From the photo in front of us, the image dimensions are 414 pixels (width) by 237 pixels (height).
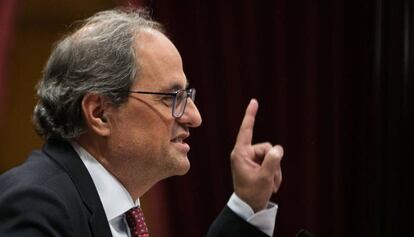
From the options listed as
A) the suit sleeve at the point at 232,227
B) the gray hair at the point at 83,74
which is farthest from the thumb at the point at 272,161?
the gray hair at the point at 83,74

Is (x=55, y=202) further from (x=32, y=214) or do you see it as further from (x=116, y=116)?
(x=116, y=116)

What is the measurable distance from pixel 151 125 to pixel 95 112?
0.14 metres

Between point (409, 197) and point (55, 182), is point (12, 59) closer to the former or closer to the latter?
point (55, 182)

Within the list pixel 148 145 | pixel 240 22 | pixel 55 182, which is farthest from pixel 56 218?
pixel 240 22

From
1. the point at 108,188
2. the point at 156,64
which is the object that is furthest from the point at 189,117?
the point at 108,188

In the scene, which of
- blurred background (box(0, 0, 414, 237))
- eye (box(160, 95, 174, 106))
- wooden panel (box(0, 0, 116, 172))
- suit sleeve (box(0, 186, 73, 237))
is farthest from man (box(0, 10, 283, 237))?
blurred background (box(0, 0, 414, 237))

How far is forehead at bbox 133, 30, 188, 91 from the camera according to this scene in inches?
57.2

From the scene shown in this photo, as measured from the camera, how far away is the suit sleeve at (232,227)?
1257 mm

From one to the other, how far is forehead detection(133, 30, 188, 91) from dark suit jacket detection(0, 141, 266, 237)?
0.25m

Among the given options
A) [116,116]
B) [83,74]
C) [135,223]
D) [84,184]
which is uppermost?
[83,74]

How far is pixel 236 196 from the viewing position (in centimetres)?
128

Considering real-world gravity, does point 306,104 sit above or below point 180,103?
below

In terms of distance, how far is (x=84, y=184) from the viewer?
51.9 inches

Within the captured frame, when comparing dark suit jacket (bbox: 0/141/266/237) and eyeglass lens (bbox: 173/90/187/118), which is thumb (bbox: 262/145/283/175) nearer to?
dark suit jacket (bbox: 0/141/266/237)
